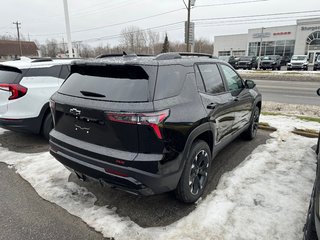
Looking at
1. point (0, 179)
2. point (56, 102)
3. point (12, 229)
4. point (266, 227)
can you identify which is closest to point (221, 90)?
point (266, 227)

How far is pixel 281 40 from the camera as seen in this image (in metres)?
50.6

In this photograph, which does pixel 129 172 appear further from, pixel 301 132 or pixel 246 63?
pixel 246 63

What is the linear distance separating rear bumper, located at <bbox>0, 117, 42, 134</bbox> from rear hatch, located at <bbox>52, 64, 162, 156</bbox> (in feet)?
6.80

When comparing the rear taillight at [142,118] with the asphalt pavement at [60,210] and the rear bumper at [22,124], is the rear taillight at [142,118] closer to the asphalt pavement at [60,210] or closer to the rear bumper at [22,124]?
the asphalt pavement at [60,210]

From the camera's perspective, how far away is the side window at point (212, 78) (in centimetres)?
321

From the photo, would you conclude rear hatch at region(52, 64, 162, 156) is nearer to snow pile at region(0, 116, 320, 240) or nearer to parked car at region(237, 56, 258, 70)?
snow pile at region(0, 116, 320, 240)

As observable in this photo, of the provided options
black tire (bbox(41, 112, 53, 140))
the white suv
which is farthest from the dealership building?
black tire (bbox(41, 112, 53, 140))

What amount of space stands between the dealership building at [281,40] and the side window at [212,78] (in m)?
44.8

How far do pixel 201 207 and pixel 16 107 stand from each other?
12.3ft

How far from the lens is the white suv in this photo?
14.6ft

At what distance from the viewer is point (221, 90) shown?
358 cm

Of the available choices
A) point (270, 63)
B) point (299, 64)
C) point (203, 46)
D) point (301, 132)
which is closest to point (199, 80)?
point (301, 132)

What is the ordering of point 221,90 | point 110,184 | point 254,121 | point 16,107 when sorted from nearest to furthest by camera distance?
point 110,184 < point 221,90 < point 16,107 < point 254,121

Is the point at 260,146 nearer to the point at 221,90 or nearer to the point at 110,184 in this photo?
the point at 221,90
